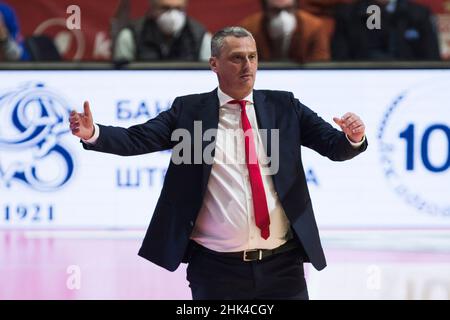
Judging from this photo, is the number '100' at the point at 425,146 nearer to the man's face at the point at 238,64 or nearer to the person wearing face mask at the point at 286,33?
the person wearing face mask at the point at 286,33

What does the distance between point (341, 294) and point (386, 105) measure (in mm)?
1842

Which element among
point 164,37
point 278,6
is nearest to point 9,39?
point 164,37

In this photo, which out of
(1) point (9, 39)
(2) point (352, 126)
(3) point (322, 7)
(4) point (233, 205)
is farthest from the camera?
(3) point (322, 7)

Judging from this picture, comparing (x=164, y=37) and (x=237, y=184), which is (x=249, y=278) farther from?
(x=164, y=37)

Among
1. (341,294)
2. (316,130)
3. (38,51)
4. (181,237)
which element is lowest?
(341,294)

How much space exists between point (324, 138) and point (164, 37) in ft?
13.6

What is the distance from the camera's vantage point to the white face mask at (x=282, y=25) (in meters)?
8.80

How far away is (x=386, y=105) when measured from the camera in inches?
308

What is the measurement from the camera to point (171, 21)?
8.67 meters

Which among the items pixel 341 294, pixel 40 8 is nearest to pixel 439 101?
pixel 341 294

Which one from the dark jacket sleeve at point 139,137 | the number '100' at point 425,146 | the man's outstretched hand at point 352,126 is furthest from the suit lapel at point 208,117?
the number '100' at point 425,146

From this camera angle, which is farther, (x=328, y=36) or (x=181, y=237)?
(x=328, y=36)

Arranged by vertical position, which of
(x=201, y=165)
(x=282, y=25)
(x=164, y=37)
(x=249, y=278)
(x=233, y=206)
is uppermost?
(x=282, y=25)
